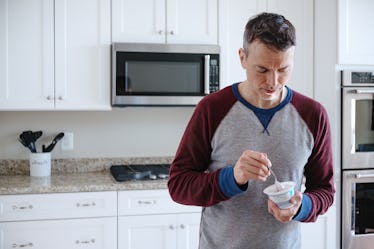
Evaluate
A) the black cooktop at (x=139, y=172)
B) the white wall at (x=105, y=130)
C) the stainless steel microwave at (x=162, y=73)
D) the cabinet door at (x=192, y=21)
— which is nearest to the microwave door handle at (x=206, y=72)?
the stainless steel microwave at (x=162, y=73)

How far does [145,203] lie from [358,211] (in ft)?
4.39

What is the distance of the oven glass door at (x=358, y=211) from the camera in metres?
2.85

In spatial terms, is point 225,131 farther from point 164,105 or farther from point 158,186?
point 164,105

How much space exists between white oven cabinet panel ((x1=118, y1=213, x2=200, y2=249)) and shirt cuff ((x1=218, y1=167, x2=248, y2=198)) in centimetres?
152

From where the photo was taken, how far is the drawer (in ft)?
8.41

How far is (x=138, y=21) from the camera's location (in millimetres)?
2824

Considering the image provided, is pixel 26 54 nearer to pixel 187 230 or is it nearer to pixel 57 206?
pixel 57 206

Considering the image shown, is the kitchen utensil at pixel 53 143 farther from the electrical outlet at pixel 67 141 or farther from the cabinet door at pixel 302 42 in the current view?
the cabinet door at pixel 302 42

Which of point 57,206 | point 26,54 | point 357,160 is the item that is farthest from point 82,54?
point 357,160

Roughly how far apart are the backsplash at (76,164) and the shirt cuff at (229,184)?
2.05 m

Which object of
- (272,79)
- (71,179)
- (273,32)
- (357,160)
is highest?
(273,32)

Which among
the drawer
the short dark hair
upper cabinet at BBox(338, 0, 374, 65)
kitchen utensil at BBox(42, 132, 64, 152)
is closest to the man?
the short dark hair

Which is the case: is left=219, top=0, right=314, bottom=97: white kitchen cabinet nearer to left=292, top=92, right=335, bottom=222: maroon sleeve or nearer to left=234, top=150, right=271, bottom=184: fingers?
left=292, top=92, right=335, bottom=222: maroon sleeve

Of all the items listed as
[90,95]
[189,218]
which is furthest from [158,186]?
[90,95]
